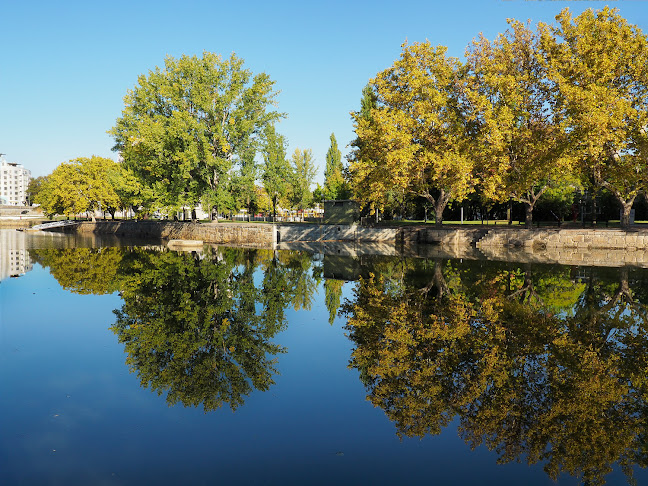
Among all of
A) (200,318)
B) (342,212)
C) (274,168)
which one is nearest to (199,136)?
(274,168)

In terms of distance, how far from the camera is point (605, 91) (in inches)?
1082

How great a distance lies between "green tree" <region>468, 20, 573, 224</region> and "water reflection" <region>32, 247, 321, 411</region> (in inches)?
694

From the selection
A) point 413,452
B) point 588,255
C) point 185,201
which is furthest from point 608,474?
point 185,201

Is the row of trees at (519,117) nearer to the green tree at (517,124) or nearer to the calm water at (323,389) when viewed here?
the green tree at (517,124)

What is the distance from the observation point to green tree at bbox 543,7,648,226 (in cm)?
2695

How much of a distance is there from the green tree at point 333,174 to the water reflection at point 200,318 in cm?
4963

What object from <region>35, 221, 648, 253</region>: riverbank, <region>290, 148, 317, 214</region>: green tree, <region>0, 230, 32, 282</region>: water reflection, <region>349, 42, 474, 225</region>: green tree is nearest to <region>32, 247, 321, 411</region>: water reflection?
<region>0, 230, 32, 282</region>: water reflection

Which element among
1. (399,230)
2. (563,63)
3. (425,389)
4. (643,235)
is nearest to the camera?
(425,389)

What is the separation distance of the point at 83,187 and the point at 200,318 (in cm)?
6760

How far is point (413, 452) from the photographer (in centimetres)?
500

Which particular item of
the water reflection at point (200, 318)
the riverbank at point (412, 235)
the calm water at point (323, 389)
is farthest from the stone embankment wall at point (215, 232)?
the calm water at point (323, 389)

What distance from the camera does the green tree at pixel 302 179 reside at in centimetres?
6812

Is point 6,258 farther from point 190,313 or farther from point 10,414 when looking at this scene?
point 10,414

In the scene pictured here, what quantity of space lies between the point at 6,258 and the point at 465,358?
87.6 ft
